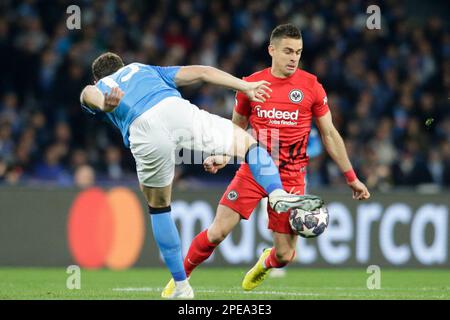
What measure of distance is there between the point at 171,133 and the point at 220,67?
8.79 meters

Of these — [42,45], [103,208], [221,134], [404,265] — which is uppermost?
[42,45]

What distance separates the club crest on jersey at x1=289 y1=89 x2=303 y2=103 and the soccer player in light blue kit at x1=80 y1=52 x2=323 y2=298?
0.96 meters

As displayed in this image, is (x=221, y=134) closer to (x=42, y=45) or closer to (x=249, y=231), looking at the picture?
(x=249, y=231)

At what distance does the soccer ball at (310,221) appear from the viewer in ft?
24.8

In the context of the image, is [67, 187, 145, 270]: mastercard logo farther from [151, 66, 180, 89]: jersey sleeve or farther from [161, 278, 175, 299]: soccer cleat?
[151, 66, 180, 89]: jersey sleeve

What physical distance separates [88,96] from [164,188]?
0.87 meters

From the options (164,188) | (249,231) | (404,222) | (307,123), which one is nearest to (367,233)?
(404,222)

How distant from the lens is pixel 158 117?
7449 millimetres

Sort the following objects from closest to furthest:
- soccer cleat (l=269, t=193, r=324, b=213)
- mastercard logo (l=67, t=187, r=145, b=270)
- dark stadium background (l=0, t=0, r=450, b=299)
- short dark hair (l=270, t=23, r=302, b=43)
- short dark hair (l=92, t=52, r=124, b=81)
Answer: soccer cleat (l=269, t=193, r=324, b=213)
short dark hair (l=92, t=52, r=124, b=81)
short dark hair (l=270, t=23, r=302, b=43)
mastercard logo (l=67, t=187, r=145, b=270)
dark stadium background (l=0, t=0, r=450, b=299)

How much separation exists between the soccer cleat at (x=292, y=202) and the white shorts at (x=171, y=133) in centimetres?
50

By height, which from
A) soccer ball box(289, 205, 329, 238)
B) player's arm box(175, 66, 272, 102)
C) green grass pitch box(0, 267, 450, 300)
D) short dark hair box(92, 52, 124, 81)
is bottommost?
green grass pitch box(0, 267, 450, 300)

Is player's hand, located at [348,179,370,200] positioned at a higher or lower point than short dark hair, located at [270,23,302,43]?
lower

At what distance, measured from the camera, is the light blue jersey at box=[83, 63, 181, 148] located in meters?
7.54

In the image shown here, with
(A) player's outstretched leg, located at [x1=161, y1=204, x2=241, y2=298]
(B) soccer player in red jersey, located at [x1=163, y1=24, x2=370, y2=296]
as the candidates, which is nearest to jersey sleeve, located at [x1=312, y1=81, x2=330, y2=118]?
(B) soccer player in red jersey, located at [x1=163, y1=24, x2=370, y2=296]
